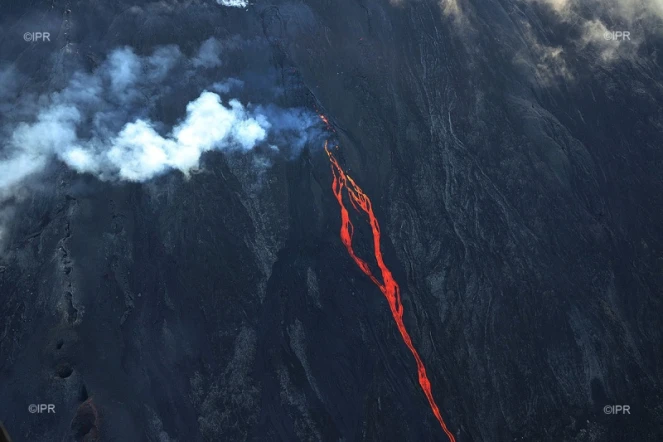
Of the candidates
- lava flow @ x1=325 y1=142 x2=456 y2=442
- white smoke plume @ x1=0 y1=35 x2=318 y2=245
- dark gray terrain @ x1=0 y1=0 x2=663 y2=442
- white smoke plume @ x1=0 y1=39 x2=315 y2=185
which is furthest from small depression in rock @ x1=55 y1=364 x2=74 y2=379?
lava flow @ x1=325 y1=142 x2=456 y2=442

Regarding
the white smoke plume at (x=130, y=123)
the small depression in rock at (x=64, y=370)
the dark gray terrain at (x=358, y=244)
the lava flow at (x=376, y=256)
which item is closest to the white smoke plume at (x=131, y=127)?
the white smoke plume at (x=130, y=123)

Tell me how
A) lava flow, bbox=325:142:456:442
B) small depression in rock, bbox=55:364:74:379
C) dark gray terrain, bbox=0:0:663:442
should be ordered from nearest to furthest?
1. small depression in rock, bbox=55:364:74:379
2. dark gray terrain, bbox=0:0:663:442
3. lava flow, bbox=325:142:456:442

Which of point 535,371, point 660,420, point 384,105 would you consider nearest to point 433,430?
point 535,371

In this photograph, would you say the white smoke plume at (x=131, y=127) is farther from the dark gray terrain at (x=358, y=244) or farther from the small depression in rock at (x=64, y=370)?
the small depression in rock at (x=64, y=370)

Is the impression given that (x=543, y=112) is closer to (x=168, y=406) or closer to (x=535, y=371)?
(x=535, y=371)

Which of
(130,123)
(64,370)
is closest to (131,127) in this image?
(130,123)

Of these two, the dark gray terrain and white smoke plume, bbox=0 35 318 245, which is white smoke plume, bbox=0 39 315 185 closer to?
white smoke plume, bbox=0 35 318 245
